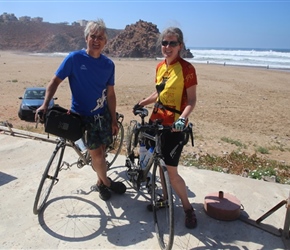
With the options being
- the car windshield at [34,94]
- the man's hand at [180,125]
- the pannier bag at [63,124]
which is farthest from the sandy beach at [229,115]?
the man's hand at [180,125]

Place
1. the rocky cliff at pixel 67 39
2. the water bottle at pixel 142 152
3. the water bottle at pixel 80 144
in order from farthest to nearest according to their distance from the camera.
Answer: the rocky cliff at pixel 67 39
the water bottle at pixel 80 144
the water bottle at pixel 142 152

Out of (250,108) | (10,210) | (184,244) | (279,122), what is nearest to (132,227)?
(184,244)

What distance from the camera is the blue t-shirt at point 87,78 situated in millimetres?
3309

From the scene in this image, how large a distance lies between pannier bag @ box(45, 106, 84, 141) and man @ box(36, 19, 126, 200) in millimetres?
116

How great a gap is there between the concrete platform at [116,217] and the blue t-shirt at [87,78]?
1092mm

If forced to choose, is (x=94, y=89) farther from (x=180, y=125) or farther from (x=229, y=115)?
(x=229, y=115)

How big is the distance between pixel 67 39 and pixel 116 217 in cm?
11676

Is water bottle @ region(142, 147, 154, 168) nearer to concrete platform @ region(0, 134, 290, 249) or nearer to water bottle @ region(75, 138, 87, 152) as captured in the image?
concrete platform @ region(0, 134, 290, 249)

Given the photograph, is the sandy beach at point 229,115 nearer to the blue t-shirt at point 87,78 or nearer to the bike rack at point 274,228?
the bike rack at point 274,228

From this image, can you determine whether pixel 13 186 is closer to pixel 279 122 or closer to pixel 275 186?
pixel 275 186

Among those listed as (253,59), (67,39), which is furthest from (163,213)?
(67,39)

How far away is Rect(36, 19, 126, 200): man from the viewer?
10.9 feet

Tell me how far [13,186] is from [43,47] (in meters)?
107

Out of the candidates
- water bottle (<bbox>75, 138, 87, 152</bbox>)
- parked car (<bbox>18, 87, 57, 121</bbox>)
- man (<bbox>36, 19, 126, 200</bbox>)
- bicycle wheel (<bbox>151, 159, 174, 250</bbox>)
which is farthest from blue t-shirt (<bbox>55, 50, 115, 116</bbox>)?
parked car (<bbox>18, 87, 57, 121</bbox>)
